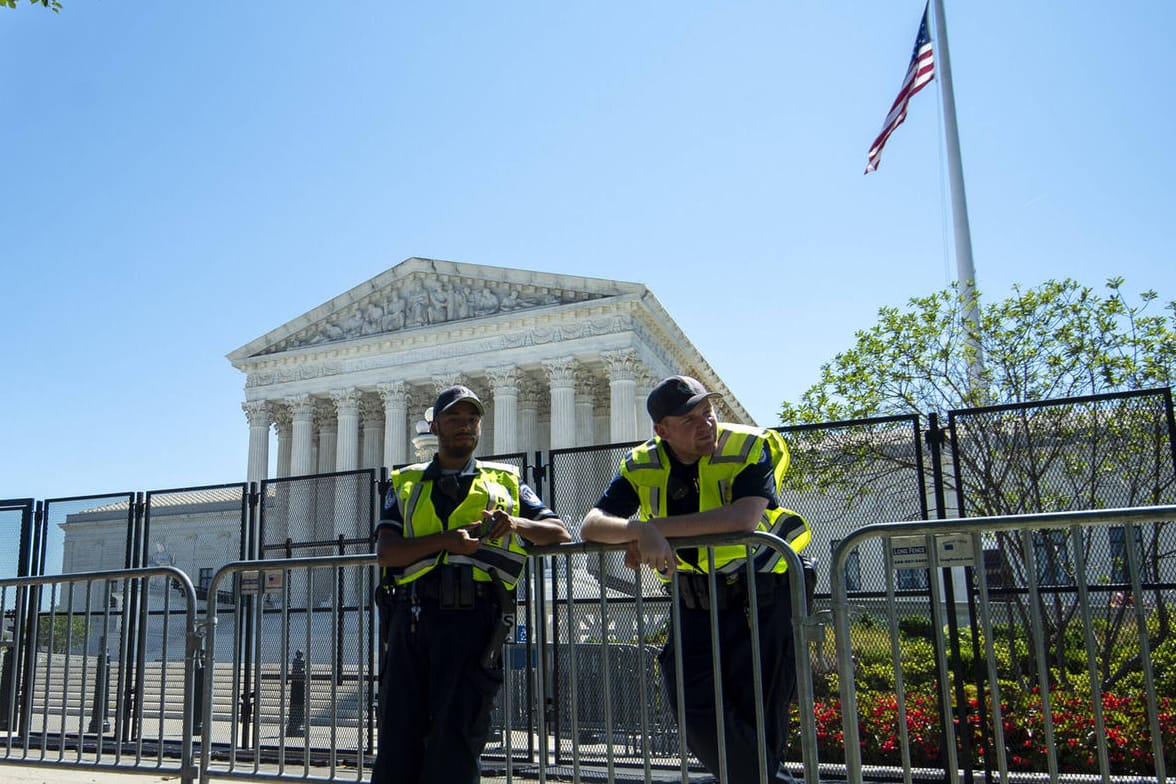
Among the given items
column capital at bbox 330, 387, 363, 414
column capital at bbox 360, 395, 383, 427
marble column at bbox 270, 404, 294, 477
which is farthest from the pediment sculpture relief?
column capital at bbox 360, 395, 383, 427

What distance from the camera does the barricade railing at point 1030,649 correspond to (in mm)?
3848

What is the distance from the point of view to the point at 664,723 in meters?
8.63

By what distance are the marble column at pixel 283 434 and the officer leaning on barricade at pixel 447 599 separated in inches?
1947

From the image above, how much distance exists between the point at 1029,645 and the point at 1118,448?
2.23m

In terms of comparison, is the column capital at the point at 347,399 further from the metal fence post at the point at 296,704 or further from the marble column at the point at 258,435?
the metal fence post at the point at 296,704

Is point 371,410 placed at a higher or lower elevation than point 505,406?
higher

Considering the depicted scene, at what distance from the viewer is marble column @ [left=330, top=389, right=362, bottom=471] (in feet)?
161

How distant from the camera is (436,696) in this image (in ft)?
14.2

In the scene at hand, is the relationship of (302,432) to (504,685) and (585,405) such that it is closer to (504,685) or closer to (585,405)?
(585,405)

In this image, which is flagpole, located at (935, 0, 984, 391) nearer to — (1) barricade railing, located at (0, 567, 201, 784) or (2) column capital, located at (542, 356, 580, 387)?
(1) barricade railing, located at (0, 567, 201, 784)

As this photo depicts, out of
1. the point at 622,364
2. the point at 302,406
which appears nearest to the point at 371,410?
the point at 302,406

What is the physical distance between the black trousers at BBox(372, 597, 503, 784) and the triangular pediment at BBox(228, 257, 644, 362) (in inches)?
1612

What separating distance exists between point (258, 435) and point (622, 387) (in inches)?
770

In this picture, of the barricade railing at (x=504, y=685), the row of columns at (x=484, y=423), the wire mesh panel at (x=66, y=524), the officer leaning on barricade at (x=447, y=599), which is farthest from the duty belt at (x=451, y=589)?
the row of columns at (x=484, y=423)
